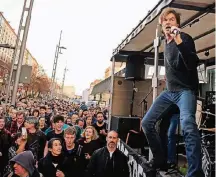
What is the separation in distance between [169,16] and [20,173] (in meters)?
2.60

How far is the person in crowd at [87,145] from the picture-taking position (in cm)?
430

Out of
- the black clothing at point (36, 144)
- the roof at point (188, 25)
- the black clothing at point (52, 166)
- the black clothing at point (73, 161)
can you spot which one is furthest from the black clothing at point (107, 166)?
A: the roof at point (188, 25)

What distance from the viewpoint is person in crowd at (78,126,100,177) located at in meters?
4.30

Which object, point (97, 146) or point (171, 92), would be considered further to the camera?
point (97, 146)

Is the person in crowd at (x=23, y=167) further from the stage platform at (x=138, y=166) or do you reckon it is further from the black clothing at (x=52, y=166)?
the stage platform at (x=138, y=166)

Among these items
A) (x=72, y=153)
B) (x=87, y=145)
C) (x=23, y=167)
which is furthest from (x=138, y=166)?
(x=23, y=167)

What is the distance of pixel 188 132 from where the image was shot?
2125 millimetres

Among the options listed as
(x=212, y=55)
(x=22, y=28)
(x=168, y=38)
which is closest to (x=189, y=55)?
(x=168, y=38)

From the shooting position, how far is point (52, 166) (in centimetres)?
375

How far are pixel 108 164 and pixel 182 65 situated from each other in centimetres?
207

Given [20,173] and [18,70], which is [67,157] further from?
[18,70]

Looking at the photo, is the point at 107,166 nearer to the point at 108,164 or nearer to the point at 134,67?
the point at 108,164

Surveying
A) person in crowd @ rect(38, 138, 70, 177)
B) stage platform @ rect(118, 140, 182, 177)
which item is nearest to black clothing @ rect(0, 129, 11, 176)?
person in crowd @ rect(38, 138, 70, 177)

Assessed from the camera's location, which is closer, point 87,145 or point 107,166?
point 107,166
